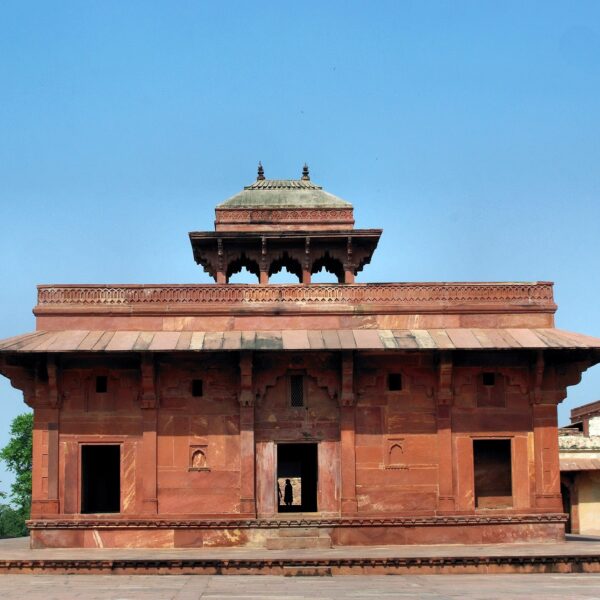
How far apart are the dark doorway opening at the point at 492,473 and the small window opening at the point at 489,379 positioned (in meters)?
1.53

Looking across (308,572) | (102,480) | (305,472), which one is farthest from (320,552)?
(305,472)

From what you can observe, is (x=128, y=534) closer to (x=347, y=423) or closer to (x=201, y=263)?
(x=347, y=423)

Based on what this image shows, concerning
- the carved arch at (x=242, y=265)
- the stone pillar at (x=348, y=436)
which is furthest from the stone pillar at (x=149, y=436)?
the carved arch at (x=242, y=265)

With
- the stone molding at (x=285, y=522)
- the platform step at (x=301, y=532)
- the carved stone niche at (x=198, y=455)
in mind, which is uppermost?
the carved stone niche at (x=198, y=455)

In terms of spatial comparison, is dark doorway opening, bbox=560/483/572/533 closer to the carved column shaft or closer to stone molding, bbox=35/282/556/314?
stone molding, bbox=35/282/556/314

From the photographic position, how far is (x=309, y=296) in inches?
965

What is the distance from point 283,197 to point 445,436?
972cm

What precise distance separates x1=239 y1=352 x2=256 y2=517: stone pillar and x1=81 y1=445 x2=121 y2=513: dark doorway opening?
4.19 metres

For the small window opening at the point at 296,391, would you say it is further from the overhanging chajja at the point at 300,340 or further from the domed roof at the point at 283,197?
the domed roof at the point at 283,197

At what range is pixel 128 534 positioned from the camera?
75.1ft

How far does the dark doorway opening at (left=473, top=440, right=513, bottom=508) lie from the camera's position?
24.6m

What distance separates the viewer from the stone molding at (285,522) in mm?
22859

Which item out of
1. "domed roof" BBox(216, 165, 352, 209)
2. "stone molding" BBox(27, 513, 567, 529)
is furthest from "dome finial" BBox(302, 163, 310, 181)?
"stone molding" BBox(27, 513, 567, 529)

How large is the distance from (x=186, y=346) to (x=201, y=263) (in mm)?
7107
